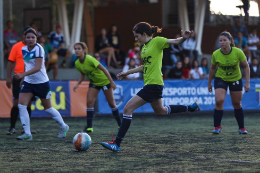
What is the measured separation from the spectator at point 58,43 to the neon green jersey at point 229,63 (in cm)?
981

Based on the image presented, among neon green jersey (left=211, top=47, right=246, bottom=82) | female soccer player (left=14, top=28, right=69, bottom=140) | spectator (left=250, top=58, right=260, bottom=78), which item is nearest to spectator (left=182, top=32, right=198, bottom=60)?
spectator (left=250, top=58, right=260, bottom=78)

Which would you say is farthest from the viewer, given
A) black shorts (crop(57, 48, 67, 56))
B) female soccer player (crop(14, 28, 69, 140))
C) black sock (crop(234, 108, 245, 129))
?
black shorts (crop(57, 48, 67, 56))

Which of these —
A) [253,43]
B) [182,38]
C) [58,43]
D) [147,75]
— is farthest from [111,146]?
[253,43]

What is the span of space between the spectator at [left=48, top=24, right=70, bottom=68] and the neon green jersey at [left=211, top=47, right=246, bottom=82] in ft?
32.2

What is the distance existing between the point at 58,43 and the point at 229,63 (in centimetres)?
1035

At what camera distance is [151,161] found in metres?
6.76

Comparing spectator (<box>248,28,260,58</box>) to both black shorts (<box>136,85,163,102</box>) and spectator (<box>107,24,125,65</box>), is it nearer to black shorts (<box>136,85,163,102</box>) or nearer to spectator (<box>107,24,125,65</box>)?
spectator (<box>107,24,125,65</box>)

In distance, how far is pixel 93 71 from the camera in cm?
1093

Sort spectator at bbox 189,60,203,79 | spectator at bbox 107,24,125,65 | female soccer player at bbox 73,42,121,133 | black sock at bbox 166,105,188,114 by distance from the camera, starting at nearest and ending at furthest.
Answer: black sock at bbox 166,105,188,114 → female soccer player at bbox 73,42,121,133 → spectator at bbox 189,60,203,79 → spectator at bbox 107,24,125,65

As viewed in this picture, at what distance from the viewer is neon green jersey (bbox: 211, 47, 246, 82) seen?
9.96 metres

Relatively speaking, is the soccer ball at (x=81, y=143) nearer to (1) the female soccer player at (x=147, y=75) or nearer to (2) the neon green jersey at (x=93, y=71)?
(1) the female soccer player at (x=147, y=75)

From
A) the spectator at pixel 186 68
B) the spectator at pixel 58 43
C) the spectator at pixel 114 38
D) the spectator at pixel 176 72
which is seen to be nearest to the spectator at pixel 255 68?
the spectator at pixel 186 68

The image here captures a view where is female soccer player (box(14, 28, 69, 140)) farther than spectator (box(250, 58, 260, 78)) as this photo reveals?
No

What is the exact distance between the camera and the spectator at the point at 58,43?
19109 millimetres
